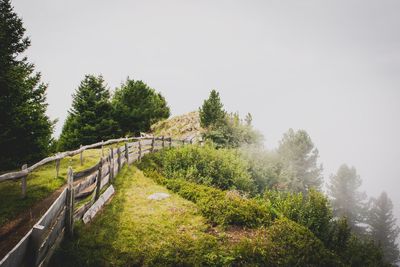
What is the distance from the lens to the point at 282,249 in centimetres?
651

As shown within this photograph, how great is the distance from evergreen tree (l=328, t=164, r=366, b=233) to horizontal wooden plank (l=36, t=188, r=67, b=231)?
1968 inches

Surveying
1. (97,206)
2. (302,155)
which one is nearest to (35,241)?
(97,206)

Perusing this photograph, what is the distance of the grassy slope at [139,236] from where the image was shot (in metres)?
5.36

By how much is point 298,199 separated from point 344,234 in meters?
2.11

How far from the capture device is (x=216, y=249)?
6.15 m

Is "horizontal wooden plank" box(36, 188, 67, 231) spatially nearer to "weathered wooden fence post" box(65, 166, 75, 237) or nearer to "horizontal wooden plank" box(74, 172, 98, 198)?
"weathered wooden fence post" box(65, 166, 75, 237)

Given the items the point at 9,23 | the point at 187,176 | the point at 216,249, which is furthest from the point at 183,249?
the point at 9,23

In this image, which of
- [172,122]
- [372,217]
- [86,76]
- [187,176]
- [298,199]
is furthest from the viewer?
[372,217]

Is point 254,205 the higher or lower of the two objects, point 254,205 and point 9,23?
the lower

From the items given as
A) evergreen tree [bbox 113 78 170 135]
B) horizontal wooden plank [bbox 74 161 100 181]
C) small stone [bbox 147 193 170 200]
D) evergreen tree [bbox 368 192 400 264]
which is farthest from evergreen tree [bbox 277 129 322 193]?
horizontal wooden plank [bbox 74 161 100 181]

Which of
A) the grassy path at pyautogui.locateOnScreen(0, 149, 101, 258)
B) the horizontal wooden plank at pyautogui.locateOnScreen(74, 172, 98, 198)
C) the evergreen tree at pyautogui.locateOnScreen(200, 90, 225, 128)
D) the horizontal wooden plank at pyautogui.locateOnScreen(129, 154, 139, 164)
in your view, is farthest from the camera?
the evergreen tree at pyautogui.locateOnScreen(200, 90, 225, 128)

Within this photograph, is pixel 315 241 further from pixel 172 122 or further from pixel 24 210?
pixel 172 122

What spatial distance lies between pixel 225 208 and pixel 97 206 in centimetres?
438

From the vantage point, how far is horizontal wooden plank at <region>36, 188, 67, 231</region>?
12.9ft
